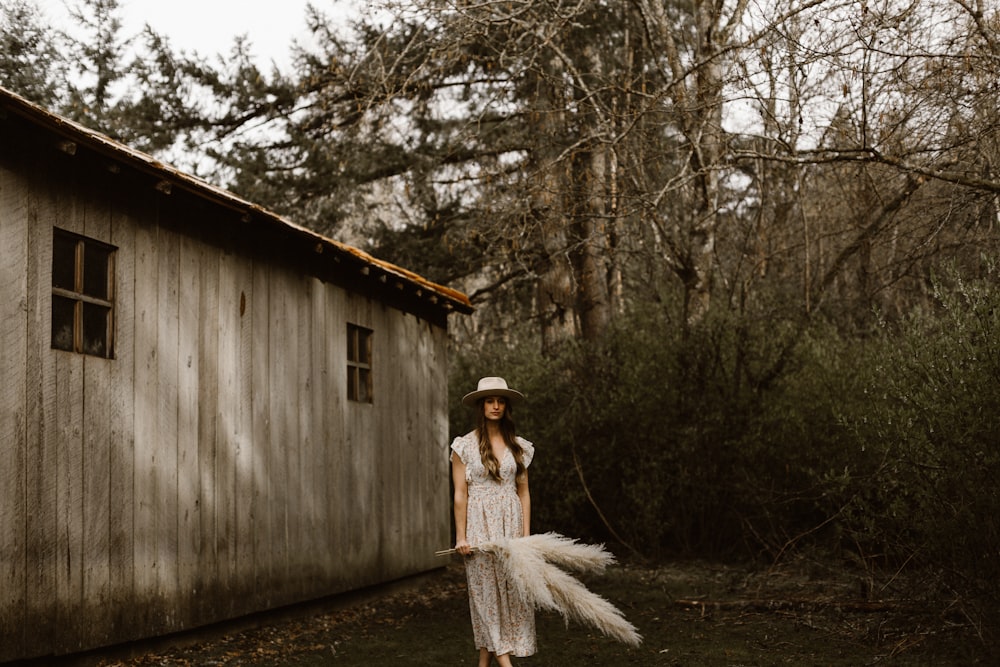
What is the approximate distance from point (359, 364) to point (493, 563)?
4.93 m

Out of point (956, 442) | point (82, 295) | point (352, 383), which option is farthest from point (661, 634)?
point (82, 295)

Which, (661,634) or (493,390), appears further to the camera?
(661,634)

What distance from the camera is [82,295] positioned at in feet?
21.8

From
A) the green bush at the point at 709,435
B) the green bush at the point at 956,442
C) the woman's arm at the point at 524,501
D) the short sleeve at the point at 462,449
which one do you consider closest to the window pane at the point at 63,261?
the short sleeve at the point at 462,449

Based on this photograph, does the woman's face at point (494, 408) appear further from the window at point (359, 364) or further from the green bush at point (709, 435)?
the window at point (359, 364)

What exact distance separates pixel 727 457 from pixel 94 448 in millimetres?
8455

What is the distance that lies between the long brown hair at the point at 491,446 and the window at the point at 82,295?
2.68 meters

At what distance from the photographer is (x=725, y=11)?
12.3 metres

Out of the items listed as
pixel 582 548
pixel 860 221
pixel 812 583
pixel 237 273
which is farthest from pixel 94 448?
pixel 860 221

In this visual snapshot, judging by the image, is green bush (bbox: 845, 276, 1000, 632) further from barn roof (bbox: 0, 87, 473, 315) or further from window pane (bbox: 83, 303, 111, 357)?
window pane (bbox: 83, 303, 111, 357)

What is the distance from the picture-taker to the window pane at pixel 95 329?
22.0 feet

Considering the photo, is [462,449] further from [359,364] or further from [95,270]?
[359,364]

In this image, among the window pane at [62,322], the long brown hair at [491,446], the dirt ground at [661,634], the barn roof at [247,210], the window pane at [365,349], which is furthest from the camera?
the window pane at [365,349]

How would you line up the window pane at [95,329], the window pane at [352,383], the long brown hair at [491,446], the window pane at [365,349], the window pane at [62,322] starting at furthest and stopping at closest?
the window pane at [365,349]
the window pane at [352,383]
the window pane at [95,329]
the window pane at [62,322]
the long brown hair at [491,446]
